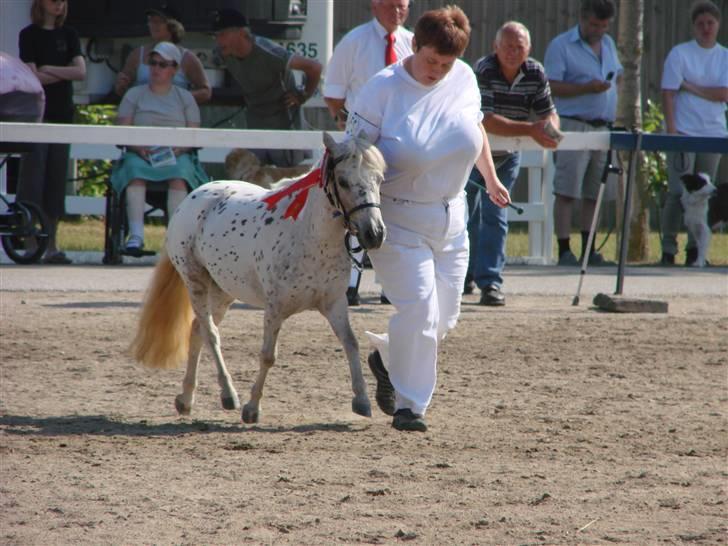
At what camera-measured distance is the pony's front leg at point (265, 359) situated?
6.80m

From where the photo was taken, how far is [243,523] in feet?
16.6

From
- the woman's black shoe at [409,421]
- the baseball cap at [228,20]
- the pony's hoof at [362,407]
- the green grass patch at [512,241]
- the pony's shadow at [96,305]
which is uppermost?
the baseball cap at [228,20]

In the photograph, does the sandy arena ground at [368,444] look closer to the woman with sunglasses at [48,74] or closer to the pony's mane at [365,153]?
the pony's mane at [365,153]

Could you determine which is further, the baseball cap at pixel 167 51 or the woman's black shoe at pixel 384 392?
the baseball cap at pixel 167 51

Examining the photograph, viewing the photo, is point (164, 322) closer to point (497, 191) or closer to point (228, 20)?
point (497, 191)

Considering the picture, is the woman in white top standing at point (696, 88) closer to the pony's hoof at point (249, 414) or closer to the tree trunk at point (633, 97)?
the tree trunk at point (633, 97)

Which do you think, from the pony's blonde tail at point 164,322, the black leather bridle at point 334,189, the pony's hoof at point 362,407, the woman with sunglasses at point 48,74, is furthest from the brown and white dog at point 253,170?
the black leather bridle at point 334,189

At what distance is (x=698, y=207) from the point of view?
13828 mm

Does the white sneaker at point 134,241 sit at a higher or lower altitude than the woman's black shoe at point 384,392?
lower

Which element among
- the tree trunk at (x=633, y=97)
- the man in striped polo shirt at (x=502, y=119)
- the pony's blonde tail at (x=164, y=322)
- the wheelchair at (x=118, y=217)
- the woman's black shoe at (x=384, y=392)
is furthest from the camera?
the tree trunk at (x=633, y=97)

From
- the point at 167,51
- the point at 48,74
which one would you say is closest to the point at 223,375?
the point at 167,51

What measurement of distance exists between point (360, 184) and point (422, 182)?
0.49 metres

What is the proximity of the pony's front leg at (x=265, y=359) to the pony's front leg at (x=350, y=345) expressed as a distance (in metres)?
0.26

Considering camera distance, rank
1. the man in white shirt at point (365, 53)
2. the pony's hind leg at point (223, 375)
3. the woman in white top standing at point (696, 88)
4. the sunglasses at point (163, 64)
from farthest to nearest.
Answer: the woman in white top standing at point (696, 88) → the sunglasses at point (163, 64) → the man in white shirt at point (365, 53) → the pony's hind leg at point (223, 375)
